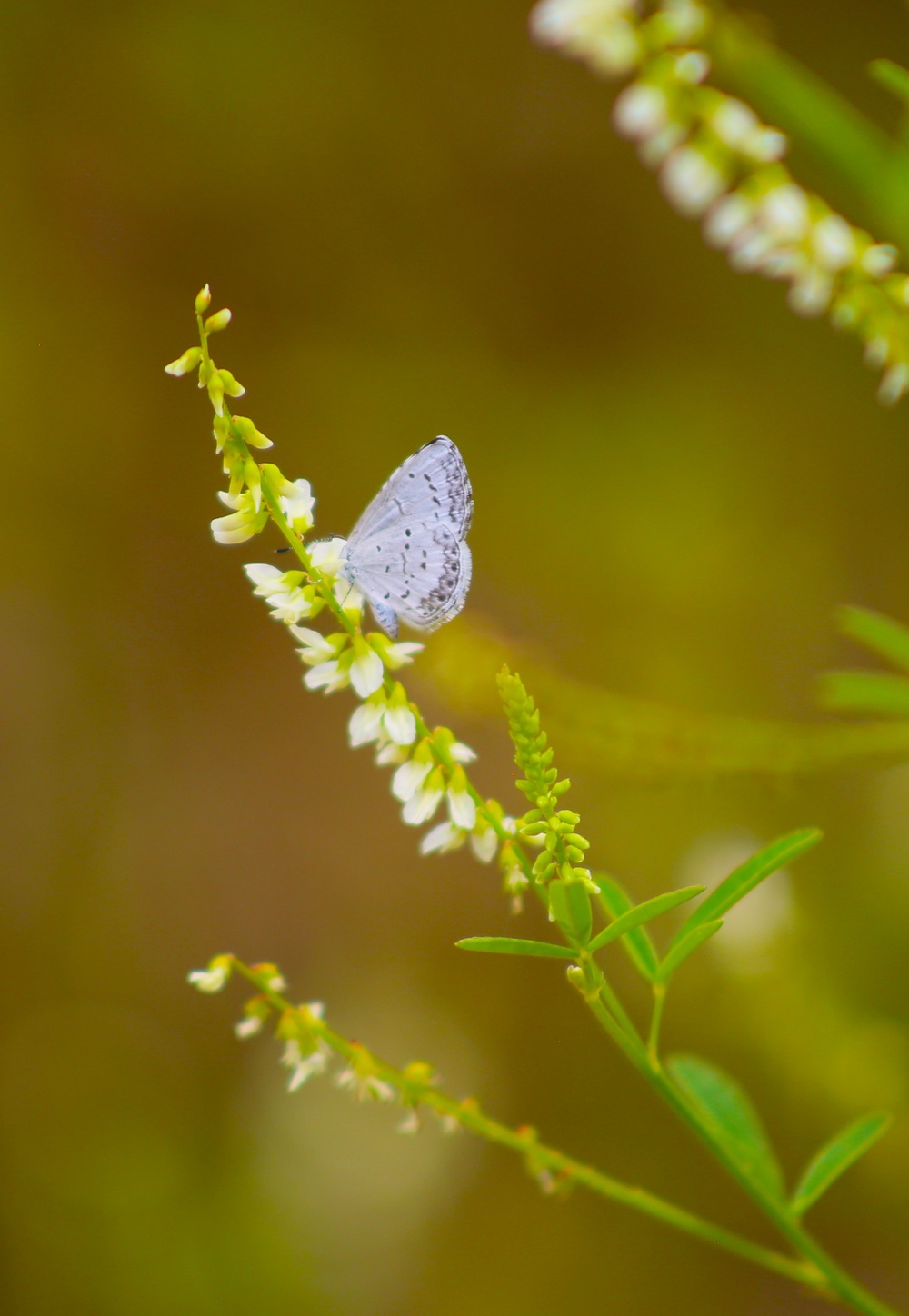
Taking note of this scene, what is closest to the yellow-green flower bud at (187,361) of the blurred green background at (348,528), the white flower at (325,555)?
the white flower at (325,555)

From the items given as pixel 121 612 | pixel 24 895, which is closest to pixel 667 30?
pixel 121 612

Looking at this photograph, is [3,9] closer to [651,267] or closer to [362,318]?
[362,318]

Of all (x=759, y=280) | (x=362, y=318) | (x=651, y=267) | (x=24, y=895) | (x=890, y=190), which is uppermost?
(x=362, y=318)

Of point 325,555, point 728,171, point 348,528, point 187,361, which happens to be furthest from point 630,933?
point 348,528

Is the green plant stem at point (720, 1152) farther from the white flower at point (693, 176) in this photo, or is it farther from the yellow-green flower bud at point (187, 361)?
the white flower at point (693, 176)

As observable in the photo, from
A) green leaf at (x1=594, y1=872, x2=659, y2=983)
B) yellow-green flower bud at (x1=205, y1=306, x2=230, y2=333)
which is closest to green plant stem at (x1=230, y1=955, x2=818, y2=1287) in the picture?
green leaf at (x1=594, y1=872, x2=659, y2=983)

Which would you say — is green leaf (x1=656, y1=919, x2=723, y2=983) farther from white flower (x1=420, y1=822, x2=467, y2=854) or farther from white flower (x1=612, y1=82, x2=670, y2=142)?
white flower (x1=612, y1=82, x2=670, y2=142)
